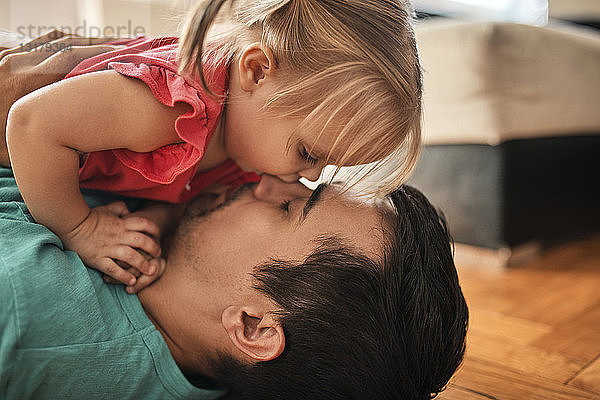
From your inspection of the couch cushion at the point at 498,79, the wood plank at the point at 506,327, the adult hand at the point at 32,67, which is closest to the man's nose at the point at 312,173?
the adult hand at the point at 32,67

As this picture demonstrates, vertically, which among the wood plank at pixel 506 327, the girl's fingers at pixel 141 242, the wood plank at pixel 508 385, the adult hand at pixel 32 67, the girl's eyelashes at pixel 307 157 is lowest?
the wood plank at pixel 506 327

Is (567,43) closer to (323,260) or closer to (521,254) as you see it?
(521,254)

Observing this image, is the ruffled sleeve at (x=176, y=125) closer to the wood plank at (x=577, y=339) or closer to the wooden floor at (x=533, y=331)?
the wooden floor at (x=533, y=331)

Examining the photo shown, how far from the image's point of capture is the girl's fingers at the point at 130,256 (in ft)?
2.52

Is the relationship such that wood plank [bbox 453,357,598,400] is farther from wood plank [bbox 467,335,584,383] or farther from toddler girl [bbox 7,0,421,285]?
toddler girl [bbox 7,0,421,285]

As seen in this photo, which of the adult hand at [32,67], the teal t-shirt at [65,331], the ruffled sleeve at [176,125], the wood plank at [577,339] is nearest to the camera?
the teal t-shirt at [65,331]

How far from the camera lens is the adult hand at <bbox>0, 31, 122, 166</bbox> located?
85cm

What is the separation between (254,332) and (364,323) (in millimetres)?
132

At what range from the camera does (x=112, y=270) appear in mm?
759

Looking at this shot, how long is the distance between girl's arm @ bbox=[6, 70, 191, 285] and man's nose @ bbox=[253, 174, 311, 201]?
0.13m

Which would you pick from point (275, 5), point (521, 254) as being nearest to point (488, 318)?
point (521, 254)

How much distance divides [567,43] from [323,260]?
3.89 ft

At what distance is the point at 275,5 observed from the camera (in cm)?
76

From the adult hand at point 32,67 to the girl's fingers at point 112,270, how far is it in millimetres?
210
